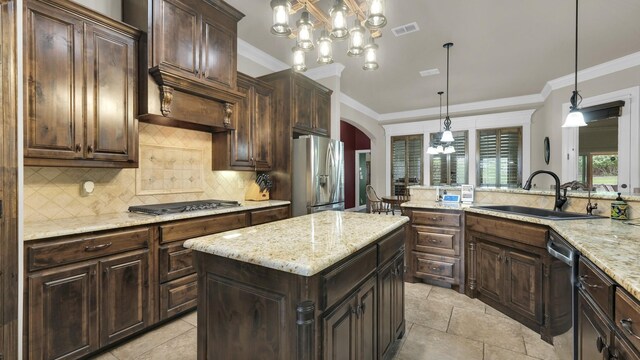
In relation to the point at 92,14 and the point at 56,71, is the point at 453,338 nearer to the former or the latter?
the point at 56,71

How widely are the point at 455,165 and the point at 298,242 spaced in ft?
22.0

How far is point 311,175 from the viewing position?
3.54 m

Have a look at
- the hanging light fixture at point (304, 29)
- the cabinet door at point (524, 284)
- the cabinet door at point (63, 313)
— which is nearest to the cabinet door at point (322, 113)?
the hanging light fixture at point (304, 29)

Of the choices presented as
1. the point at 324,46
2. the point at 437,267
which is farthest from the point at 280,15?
the point at 437,267

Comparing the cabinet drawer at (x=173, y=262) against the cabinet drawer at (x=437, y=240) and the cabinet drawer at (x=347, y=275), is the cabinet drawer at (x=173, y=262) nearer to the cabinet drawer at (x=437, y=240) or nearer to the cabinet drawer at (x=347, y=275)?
the cabinet drawer at (x=347, y=275)

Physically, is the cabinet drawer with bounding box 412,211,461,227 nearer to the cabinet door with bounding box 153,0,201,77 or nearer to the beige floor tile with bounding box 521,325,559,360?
the beige floor tile with bounding box 521,325,559,360

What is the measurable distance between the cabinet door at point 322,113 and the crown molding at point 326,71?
0.39m

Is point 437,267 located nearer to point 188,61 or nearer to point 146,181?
point 146,181

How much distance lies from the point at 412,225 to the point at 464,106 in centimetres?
472

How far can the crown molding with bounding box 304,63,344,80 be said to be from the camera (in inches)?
173

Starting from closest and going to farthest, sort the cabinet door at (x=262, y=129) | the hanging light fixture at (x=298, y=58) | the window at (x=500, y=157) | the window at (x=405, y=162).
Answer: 1. the hanging light fixture at (x=298, y=58)
2. the cabinet door at (x=262, y=129)
3. the window at (x=500, y=157)
4. the window at (x=405, y=162)

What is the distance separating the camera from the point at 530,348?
6.59 feet

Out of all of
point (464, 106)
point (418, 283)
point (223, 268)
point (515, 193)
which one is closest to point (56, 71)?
point (223, 268)

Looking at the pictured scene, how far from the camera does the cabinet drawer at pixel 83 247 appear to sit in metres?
1.61
